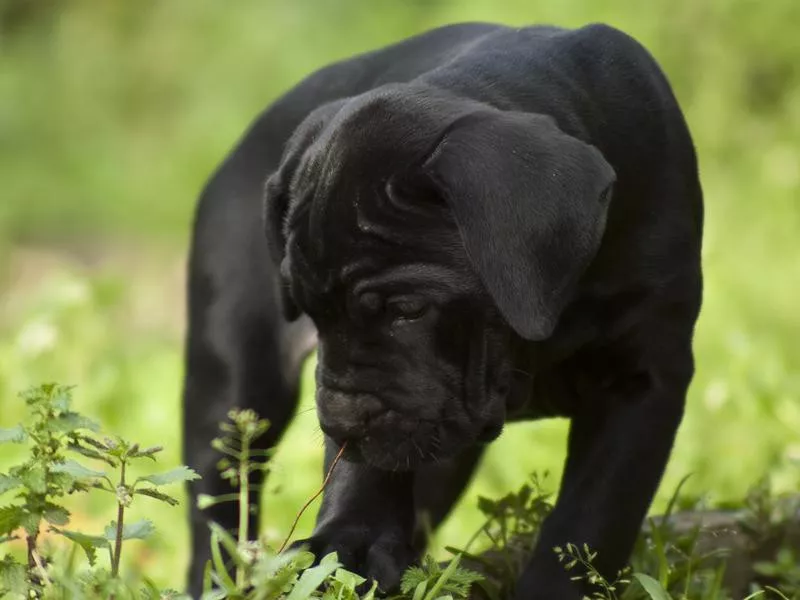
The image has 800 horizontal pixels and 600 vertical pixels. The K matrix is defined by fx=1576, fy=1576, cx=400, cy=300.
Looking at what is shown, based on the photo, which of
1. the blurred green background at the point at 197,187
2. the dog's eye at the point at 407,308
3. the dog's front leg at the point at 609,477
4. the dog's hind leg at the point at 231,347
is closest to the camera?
the dog's eye at the point at 407,308

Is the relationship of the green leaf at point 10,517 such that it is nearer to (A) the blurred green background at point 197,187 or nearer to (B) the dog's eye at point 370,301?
(A) the blurred green background at point 197,187

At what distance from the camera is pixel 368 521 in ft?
8.88

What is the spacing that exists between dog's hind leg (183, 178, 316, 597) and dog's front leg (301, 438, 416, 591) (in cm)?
65

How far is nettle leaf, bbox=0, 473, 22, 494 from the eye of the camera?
2.15 metres

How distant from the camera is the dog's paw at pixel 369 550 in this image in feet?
8.41

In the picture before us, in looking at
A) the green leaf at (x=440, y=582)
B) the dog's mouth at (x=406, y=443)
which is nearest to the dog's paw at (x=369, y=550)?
the dog's mouth at (x=406, y=443)

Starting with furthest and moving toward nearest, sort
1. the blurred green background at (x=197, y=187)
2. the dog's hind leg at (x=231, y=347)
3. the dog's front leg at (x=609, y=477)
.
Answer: the blurred green background at (x=197, y=187) < the dog's hind leg at (x=231, y=347) < the dog's front leg at (x=609, y=477)

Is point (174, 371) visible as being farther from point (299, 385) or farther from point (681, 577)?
point (681, 577)

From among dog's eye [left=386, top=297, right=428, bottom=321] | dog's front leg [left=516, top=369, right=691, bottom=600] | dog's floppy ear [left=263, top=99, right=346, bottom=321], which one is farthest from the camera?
dog's floppy ear [left=263, top=99, right=346, bottom=321]

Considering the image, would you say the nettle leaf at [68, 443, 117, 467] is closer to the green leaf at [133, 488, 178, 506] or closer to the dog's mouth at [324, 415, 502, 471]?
the green leaf at [133, 488, 178, 506]

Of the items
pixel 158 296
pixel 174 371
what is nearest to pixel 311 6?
pixel 158 296

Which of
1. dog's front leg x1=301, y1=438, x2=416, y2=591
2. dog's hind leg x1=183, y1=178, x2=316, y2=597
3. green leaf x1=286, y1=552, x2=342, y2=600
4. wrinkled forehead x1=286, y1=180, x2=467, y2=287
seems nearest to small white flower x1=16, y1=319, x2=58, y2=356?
dog's hind leg x1=183, y1=178, x2=316, y2=597

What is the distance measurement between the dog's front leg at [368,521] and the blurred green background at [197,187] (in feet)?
0.84

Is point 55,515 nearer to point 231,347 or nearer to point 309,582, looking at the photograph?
point 309,582
